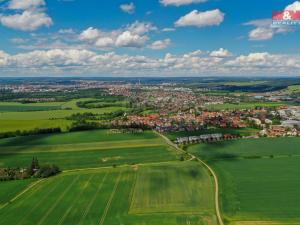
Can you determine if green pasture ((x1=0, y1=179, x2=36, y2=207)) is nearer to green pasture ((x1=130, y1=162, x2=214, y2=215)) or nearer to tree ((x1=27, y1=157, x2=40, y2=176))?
tree ((x1=27, y1=157, x2=40, y2=176))

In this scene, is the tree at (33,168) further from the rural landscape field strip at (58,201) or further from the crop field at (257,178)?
the crop field at (257,178)

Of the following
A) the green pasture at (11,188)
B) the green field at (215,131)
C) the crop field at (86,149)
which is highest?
the green field at (215,131)

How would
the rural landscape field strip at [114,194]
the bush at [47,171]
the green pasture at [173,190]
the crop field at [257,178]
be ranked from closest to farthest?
the crop field at [257,178] < the rural landscape field strip at [114,194] < the green pasture at [173,190] < the bush at [47,171]

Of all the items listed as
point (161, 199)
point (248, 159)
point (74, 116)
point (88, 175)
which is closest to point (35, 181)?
point (88, 175)

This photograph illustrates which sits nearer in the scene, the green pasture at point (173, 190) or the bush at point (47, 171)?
the green pasture at point (173, 190)

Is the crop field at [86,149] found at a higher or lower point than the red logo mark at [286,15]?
lower

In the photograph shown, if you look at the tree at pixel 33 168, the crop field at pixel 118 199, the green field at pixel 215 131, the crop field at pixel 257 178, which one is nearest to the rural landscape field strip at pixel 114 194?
the crop field at pixel 118 199

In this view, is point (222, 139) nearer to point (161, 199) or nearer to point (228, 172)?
point (228, 172)
